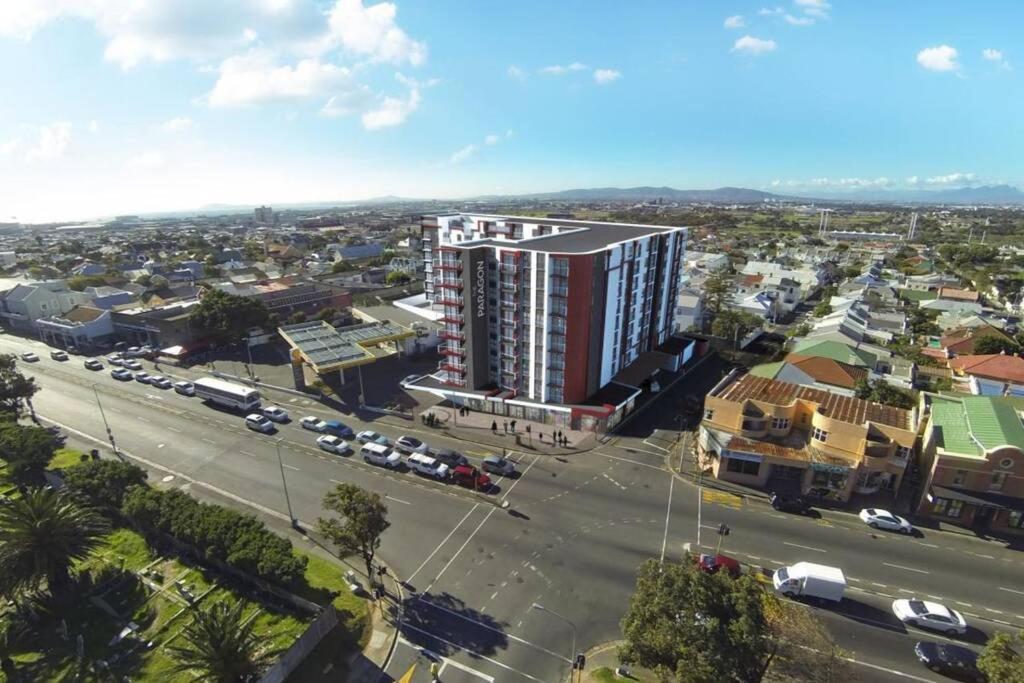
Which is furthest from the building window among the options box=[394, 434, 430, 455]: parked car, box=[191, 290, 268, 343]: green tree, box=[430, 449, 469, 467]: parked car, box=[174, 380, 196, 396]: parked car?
box=[191, 290, 268, 343]: green tree

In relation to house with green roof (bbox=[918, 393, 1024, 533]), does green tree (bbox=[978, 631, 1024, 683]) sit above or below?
above

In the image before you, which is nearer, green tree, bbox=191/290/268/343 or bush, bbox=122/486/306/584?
bush, bbox=122/486/306/584

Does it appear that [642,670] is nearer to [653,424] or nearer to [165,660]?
[165,660]

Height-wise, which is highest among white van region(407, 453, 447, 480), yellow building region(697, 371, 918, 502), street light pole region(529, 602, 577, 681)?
yellow building region(697, 371, 918, 502)

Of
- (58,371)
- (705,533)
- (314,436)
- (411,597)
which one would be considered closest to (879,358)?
(705,533)

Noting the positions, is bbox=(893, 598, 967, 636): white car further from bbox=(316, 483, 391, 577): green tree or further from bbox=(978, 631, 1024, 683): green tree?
bbox=(316, 483, 391, 577): green tree

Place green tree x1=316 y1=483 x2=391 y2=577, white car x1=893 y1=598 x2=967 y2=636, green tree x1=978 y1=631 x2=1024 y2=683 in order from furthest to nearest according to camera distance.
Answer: green tree x1=316 y1=483 x2=391 y2=577 → white car x1=893 y1=598 x2=967 y2=636 → green tree x1=978 y1=631 x2=1024 y2=683
